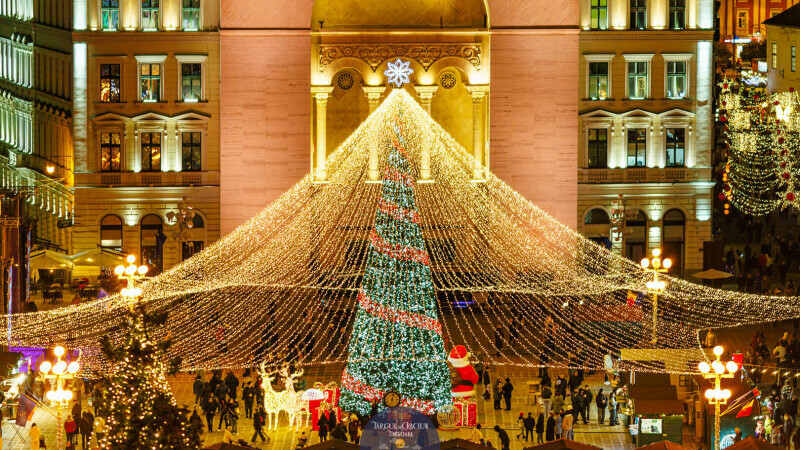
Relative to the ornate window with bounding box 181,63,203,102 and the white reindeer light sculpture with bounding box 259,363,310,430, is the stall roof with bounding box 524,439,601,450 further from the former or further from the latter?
the ornate window with bounding box 181,63,203,102

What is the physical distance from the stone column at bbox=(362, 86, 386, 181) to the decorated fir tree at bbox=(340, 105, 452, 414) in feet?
67.7

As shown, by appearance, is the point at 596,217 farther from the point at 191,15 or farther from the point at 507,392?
the point at 507,392

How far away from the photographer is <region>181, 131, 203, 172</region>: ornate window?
71438mm

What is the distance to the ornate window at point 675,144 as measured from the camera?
72.6 m

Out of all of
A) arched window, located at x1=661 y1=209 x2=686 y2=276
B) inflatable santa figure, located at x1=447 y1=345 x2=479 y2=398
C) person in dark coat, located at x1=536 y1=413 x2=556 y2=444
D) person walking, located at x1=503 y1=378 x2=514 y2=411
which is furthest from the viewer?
arched window, located at x1=661 y1=209 x2=686 y2=276

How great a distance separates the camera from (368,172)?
2776 inches

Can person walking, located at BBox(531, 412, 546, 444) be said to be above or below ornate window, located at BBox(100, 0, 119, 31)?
below

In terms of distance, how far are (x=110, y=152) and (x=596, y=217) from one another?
19.5 m

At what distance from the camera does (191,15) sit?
70750 mm

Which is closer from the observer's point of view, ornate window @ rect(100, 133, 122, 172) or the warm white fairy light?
the warm white fairy light

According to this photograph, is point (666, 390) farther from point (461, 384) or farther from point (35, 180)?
point (35, 180)

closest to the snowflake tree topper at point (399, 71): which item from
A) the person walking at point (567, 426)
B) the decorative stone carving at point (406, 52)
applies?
the decorative stone carving at point (406, 52)

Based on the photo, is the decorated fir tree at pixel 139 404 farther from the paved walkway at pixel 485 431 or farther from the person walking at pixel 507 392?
the person walking at pixel 507 392

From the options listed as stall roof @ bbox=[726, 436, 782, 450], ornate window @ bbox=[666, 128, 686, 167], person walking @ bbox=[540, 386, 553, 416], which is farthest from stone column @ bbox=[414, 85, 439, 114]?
stall roof @ bbox=[726, 436, 782, 450]
